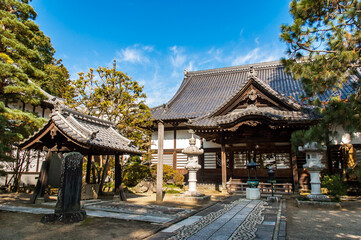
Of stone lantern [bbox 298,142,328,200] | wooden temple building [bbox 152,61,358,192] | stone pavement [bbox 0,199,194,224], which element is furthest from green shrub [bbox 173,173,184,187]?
stone lantern [bbox 298,142,328,200]

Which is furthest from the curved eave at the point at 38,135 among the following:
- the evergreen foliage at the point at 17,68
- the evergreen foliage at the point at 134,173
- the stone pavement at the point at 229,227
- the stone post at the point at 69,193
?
the evergreen foliage at the point at 134,173

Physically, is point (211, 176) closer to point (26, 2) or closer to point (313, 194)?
point (313, 194)

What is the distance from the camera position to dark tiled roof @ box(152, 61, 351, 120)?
60.3 feet

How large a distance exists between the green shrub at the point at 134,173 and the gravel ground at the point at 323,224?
826 centimetres

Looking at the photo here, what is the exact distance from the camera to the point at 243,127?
14203 mm

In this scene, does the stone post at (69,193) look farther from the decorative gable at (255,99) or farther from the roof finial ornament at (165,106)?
the roof finial ornament at (165,106)

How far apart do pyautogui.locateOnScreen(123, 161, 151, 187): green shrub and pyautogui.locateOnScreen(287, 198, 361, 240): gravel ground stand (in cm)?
826

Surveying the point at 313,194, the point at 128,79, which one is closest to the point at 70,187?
the point at 128,79

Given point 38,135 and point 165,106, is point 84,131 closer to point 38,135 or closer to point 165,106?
point 38,135

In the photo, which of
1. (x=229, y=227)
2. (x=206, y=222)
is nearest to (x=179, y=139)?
(x=206, y=222)

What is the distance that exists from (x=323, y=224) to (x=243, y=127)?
8124 millimetres

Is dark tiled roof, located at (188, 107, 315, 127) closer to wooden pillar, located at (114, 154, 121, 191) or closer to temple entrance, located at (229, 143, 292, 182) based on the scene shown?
temple entrance, located at (229, 143, 292, 182)

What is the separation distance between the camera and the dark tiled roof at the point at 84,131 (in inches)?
311

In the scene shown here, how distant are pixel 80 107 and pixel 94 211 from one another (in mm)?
7127
